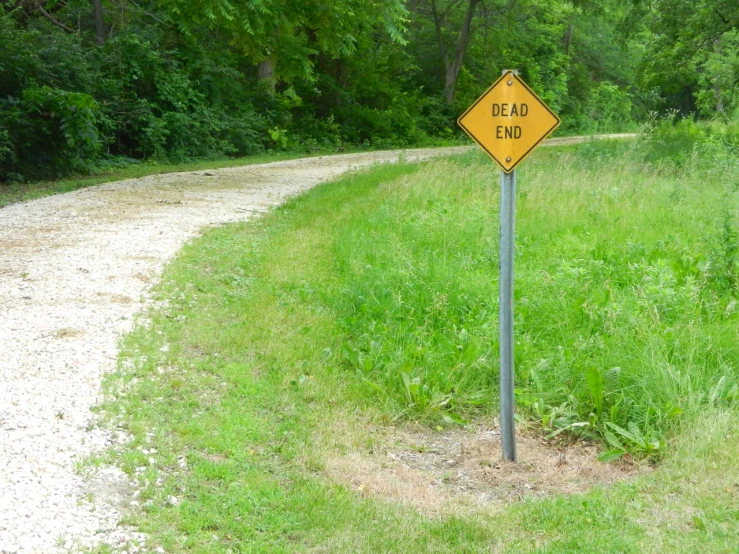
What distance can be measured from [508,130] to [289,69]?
52.1ft

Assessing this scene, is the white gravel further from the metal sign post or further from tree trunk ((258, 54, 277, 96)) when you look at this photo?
tree trunk ((258, 54, 277, 96))

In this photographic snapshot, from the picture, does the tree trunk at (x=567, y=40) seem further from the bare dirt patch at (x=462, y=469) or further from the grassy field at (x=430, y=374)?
the bare dirt patch at (x=462, y=469)

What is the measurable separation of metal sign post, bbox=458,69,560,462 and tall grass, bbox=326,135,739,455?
Result: 115cm

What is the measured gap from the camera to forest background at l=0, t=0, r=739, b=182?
15594 millimetres

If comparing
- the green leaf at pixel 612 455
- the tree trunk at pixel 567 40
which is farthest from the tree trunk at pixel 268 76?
the green leaf at pixel 612 455

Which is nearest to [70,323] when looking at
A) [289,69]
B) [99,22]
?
[289,69]

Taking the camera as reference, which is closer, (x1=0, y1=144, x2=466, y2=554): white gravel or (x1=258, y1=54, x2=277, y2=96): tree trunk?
(x1=0, y1=144, x2=466, y2=554): white gravel

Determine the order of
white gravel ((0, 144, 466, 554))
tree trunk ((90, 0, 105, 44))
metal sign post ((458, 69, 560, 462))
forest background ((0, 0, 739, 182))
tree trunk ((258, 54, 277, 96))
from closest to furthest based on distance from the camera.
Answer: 1. white gravel ((0, 144, 466, 554))
2. metal sign post ((458, 69, 560, 462))
3. forest background ((0, 0, 739, 182))
4. tree trunk ((90, 0, 105, 44))
5. tree trunk ((258, 54, 277, 96))

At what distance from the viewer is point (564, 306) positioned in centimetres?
668

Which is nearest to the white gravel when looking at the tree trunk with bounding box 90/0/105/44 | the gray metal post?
the gray metal post

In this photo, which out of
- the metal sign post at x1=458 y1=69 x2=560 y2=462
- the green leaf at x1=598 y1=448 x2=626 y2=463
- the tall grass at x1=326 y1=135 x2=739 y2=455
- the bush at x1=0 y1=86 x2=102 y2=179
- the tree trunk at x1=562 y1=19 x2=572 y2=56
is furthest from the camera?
the tree trunk at x1=562 y1=19 x2=572 y2=56

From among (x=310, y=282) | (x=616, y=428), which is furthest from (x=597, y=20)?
(x=616, y=428)

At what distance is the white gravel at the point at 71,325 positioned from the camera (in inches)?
152

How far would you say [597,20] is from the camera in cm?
4166
